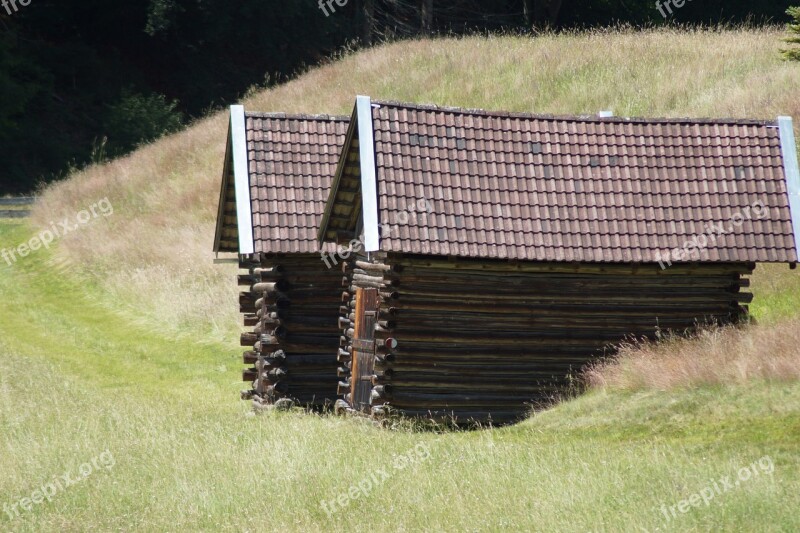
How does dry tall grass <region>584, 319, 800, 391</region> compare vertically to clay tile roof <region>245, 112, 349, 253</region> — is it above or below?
below

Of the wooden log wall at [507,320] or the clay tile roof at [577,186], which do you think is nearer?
the clay tile roof at [577,186]

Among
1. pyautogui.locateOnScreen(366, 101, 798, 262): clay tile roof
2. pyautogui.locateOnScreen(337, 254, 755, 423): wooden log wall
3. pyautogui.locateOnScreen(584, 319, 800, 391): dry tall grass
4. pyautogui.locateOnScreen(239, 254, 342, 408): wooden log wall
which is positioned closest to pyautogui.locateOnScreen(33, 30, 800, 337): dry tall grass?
pyautogui.locateOnScreen(239, 254, 342, 408): wooden log wall

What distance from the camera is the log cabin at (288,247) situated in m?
17.0

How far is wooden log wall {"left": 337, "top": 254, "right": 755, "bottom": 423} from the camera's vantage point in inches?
589

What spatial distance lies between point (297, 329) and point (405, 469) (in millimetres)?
6722

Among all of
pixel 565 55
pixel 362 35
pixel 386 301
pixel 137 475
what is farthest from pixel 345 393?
pixel 362 35

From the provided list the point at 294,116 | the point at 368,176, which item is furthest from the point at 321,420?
the point at 294,116

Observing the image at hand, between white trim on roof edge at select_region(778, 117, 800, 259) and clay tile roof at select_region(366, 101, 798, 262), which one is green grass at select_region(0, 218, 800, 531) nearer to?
clay tile roof at select_region(366, 101, 798, 262)

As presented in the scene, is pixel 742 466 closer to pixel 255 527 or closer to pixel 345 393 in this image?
pixel 255 527

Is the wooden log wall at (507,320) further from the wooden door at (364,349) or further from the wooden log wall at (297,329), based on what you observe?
the wooden log wall at (297,329)

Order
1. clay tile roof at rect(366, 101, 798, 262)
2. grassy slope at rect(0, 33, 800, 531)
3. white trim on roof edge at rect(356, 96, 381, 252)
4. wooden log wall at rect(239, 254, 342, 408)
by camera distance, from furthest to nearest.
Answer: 1. wooden log wall at rect(239, 254, 342, 408)
2. clay tile roof at rect(366, 101, 798, 262)
3. white trim on roof edge at rect(356, 96, 381, 252)
4. grassy slope at rect(0, 33, 800, 531)

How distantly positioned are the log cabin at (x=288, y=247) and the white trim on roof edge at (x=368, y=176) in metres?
2.54

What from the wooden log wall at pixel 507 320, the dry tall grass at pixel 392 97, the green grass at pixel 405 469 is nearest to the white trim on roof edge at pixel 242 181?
the wooden log wall at pixel 507 320

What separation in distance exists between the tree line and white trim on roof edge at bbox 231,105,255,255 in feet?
100
